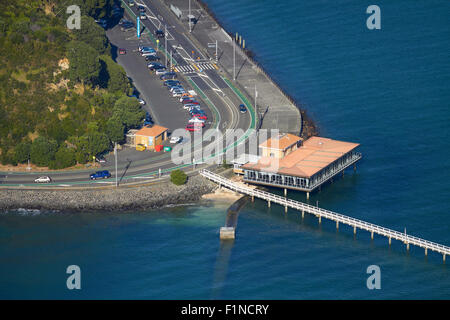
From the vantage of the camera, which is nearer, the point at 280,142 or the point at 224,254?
the point at 224,254

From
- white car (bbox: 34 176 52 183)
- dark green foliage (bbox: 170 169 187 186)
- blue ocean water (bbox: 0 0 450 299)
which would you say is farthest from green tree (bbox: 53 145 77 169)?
dark green foliage (bbox: 170 169 187 186)

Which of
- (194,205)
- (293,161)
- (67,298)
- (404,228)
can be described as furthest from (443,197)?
(67,298)

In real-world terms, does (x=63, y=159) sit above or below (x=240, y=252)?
above

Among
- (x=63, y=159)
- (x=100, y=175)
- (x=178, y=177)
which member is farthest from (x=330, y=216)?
Result: (x=63, y=159)

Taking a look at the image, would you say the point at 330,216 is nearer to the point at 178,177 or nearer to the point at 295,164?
the point at 295,164

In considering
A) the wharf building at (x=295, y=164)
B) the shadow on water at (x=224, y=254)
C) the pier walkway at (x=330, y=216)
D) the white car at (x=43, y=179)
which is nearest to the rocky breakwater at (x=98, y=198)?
the white car at (x=43, y=179)

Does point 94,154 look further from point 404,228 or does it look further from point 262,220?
point 404,228
